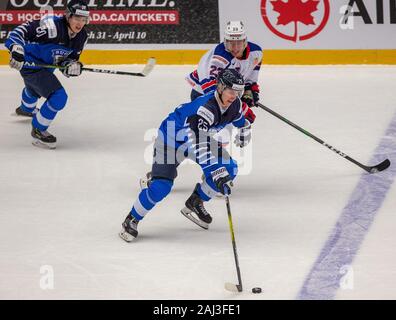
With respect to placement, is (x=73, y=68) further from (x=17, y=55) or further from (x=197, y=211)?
→ (x=197, y=211)

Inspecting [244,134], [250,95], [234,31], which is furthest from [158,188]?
[234,31]

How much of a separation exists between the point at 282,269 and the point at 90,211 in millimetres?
1539

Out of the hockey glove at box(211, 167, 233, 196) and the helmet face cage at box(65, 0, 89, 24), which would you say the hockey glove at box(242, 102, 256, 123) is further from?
the helmet face cage at box(65, 0, 89, 24)

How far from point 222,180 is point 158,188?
0.46 m

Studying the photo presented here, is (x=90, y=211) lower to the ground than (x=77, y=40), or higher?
A: lower

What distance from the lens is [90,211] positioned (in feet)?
23.4

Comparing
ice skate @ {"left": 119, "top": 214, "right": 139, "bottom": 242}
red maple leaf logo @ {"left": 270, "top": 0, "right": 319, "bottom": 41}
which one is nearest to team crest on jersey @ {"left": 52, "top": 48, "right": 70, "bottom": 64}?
ice skate @ {"left": 119, "top": 214, "right": 139, "bottom": 242}

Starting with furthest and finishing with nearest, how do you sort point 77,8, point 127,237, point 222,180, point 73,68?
1. point 73,68
2. point 77,8
3. point 127,237
4. point 222,180

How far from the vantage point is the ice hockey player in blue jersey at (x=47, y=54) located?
816 cm

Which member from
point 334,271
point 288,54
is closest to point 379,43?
point 288,54

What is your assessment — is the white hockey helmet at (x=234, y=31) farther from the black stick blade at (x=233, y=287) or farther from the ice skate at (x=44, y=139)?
the black stick blade at (x=233, y=287)

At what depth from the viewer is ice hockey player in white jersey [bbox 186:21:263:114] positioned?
7.32m

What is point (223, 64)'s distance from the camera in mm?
7379
